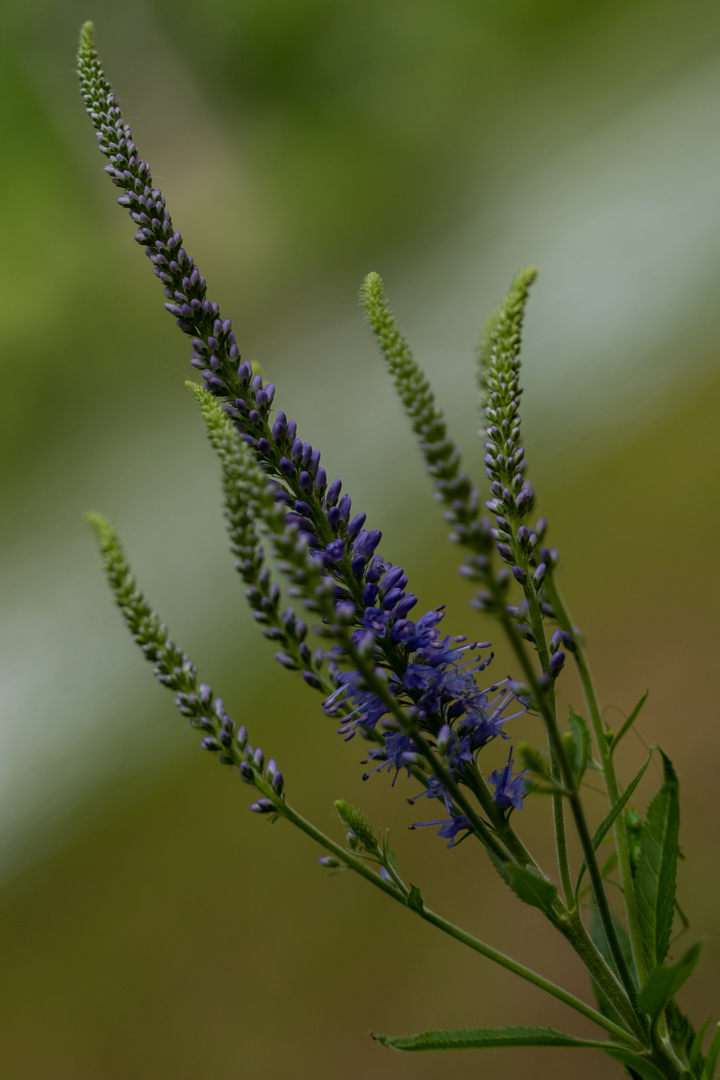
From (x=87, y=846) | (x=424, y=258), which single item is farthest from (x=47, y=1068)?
(x=424, y=258)

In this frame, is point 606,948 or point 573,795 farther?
point 606,948

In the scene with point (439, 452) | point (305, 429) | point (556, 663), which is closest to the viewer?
point (439, 452)

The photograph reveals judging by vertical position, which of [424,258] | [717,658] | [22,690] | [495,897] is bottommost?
[495,897]

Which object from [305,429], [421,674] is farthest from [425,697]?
[305,429]

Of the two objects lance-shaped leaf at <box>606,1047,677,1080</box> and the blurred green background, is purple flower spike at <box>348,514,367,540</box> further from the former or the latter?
the blurred green background

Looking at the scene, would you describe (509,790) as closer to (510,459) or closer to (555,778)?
(555,778)

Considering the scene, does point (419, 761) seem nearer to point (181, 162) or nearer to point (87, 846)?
point (87, 846)
